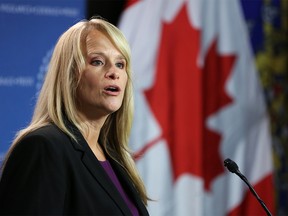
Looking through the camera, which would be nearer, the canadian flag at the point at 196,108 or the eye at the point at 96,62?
the eye at the point at 96,62

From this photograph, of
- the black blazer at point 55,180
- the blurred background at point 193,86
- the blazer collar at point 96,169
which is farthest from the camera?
the blurred background at point 193,86

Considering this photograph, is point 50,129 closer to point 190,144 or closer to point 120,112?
point 120,112

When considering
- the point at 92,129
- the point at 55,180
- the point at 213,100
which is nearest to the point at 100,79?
the point at 92,129

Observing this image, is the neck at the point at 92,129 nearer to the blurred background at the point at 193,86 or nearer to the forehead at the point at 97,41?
the forehead at the point at 97,41

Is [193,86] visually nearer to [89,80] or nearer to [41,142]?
[89,80]

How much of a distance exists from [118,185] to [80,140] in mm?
257

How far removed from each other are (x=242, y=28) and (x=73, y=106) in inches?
103

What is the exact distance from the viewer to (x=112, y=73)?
6.56ft

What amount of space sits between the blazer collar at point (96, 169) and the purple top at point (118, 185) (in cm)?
11

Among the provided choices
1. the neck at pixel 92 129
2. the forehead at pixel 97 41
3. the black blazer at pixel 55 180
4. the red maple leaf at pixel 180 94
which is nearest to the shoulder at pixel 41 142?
the black blazer at pixel 55 180

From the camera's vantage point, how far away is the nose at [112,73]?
6.55 feet

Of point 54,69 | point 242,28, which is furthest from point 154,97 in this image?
point 54,69

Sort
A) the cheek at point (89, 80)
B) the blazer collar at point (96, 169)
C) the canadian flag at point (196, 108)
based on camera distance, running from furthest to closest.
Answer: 1. the canadian flag at point (196, 108)
2. the cheek at point (89, 80)
3. the blazer collar at point (96, 169)

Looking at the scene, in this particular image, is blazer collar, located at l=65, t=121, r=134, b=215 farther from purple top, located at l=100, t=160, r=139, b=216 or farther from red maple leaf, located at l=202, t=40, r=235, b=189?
red maple leaf, located at l=202, t=40, r=235, b=189
